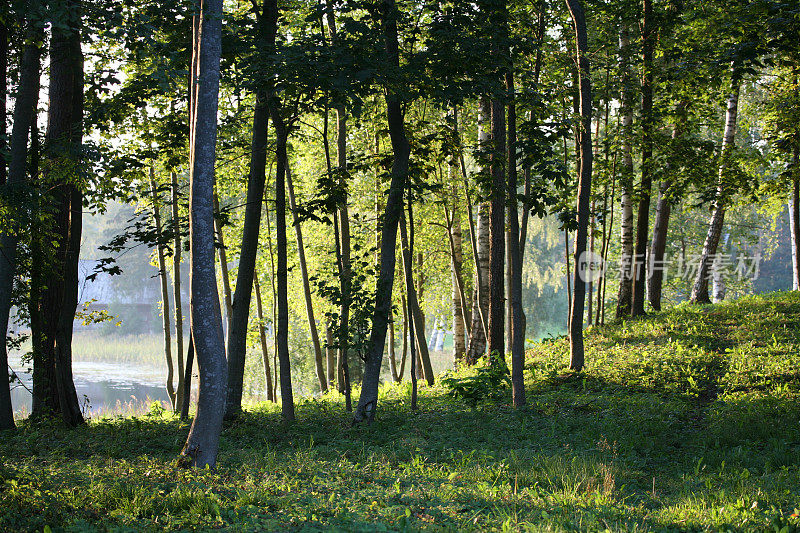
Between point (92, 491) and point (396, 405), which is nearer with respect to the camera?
point (92, 491)

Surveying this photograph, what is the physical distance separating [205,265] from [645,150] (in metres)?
10.2

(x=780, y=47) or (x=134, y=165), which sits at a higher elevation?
(x=780, y=47)

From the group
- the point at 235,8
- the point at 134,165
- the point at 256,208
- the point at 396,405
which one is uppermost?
the point at 235,8

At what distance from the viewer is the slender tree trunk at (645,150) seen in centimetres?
1236

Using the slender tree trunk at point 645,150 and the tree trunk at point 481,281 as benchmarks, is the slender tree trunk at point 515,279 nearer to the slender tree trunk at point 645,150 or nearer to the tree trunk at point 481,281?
the tree trunk at point 481,281

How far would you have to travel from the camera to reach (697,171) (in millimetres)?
11891

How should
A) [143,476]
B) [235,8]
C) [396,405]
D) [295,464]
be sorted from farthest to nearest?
[235,8]
[396,405]
[295,464]
[143,476]

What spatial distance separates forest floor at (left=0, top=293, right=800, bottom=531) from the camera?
4475 mm

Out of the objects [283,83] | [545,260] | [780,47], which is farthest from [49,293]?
[545,260]

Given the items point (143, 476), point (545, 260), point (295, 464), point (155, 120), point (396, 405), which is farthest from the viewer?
point (545, 260)

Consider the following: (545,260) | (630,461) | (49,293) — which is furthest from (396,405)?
(545,260)

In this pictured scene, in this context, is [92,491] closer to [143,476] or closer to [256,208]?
[143,476]

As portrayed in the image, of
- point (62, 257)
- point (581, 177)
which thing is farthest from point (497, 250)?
point (62, 257)

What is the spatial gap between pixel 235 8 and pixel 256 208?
8.04 m
